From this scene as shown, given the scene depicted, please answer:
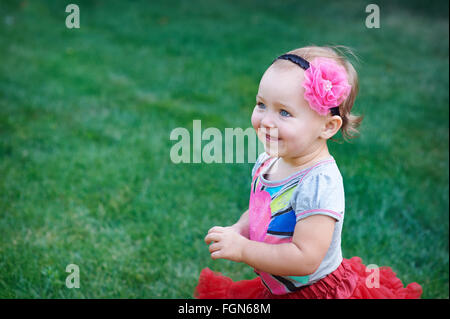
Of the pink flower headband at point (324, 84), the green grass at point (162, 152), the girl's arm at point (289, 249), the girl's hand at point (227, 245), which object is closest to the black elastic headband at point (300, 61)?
the pink flower headband at point (324, 84)

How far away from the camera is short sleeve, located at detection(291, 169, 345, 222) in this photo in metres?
1.40

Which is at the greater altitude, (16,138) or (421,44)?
(421,44)

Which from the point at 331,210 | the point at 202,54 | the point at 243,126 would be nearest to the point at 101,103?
the point at 243,126

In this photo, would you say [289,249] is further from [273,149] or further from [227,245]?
[273,149]

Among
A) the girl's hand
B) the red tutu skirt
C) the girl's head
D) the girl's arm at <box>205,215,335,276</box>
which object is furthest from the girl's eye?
the red tutu skirt

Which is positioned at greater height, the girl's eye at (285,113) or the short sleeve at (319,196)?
the girl's eye at (285,113)

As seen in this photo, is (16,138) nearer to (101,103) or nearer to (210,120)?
(101,103)

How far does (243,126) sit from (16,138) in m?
2.06

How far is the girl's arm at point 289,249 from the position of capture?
1.41 m

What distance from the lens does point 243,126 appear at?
429cm

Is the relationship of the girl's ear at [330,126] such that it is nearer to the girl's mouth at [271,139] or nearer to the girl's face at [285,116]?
the girl's face at [285,116]

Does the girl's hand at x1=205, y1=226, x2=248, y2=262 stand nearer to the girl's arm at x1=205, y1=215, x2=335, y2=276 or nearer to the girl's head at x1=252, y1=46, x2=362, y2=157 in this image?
the girl's arm at x1=205, y1=215, x2=335, y2=276

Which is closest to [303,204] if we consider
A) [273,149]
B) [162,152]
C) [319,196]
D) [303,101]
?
[319,196]

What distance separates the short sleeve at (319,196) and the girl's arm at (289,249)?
0.02m
